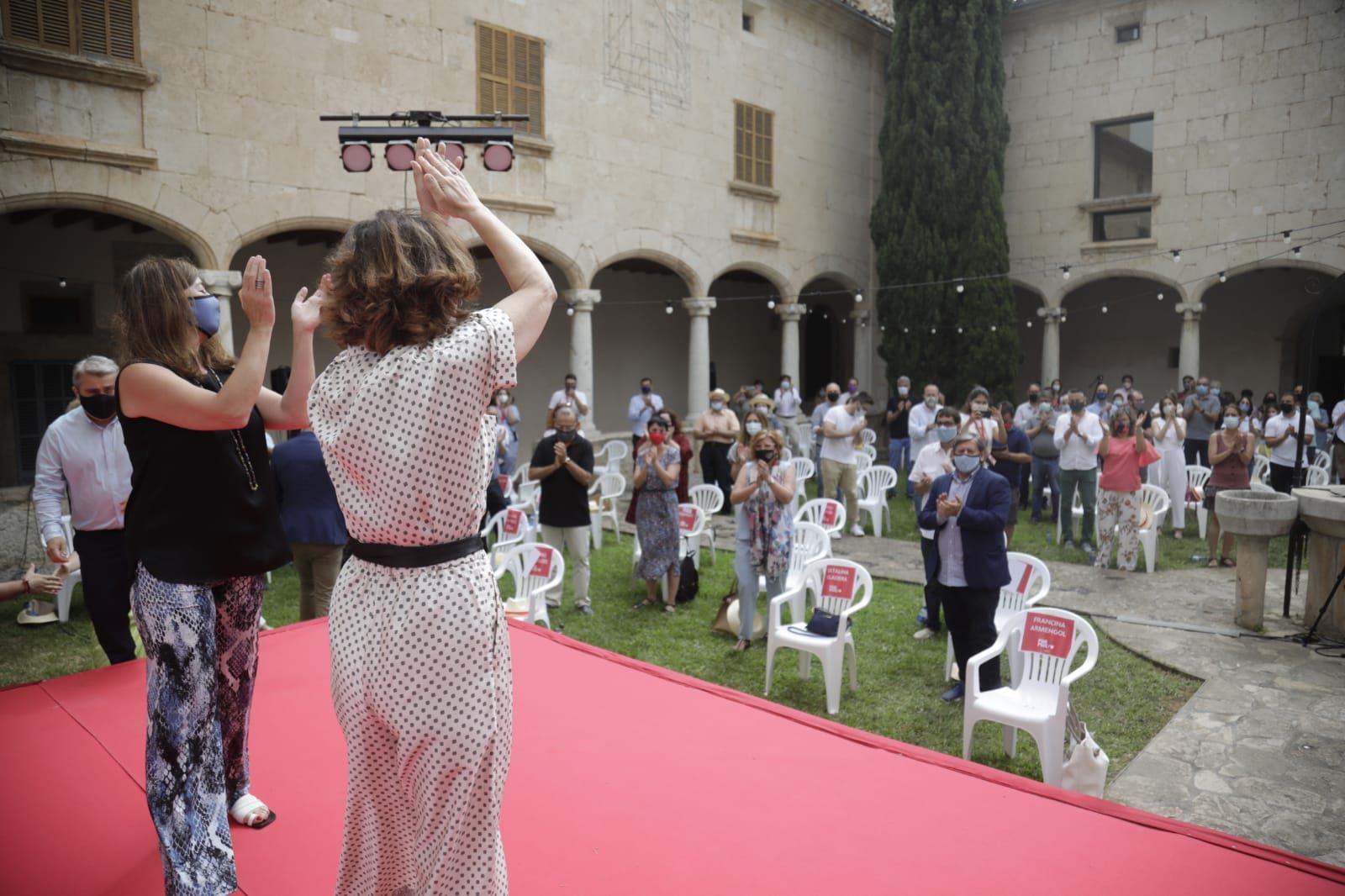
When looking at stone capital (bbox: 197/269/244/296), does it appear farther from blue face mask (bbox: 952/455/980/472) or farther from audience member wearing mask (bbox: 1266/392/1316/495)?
audience member wearing mask (bbox: 1266/392/1316/495)

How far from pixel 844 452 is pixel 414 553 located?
9.16 metres

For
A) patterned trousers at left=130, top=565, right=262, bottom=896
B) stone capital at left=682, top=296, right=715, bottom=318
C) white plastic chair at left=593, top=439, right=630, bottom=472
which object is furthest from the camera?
stone capital at left=682, top=296, right=715, bottom=318

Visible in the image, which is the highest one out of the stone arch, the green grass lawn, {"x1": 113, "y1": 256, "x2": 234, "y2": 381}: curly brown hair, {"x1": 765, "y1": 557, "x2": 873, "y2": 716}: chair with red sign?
the stone arch

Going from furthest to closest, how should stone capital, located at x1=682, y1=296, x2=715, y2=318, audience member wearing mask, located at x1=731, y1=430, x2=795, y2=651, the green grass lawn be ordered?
1. stone capital, located at x1=682, y1=296, x2=715, y2=318
2. audience member wearing mask, located at x1=731, y1=430, x2=795, y2=651
3. the green grass lawn

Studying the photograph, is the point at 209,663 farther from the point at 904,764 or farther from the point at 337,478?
the point at 904,764

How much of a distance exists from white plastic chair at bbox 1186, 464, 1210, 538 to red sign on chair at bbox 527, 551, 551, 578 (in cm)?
750

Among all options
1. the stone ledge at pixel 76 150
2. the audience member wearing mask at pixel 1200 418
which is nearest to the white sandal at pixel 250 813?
the stone ledge at pixel 76 150

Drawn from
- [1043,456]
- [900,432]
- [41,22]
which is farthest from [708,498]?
[41,22]

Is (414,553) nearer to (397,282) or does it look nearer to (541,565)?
(397,282)

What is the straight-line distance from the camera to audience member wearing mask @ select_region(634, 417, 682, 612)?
23.9 ft

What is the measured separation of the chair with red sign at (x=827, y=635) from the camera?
17.0 ft

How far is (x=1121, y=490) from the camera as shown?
8.30 metres

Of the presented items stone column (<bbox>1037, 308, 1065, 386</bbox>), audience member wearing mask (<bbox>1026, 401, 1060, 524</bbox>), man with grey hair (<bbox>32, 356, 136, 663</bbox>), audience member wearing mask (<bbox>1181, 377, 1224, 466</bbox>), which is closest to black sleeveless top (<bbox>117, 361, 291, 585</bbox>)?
man with grey hair (<bbox>32, 356, 136, 663</bbox>)

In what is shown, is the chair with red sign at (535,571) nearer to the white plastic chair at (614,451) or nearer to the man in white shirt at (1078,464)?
the man in white shirt at (1078,464)
